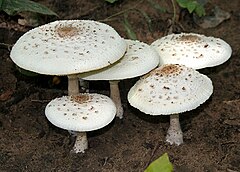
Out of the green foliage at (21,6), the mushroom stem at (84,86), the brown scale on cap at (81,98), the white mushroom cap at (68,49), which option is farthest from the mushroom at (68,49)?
the mushroom stem at (84,86)

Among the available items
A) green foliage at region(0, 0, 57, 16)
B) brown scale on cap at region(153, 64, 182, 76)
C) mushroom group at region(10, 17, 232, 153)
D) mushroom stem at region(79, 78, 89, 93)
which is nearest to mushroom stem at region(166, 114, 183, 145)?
mushroom group at region(10, 17, 232, 153)

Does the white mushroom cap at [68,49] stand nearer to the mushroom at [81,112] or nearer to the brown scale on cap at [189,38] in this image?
the mushroom at [81,112]

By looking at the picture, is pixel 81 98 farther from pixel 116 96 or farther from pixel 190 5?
pixel 190 5

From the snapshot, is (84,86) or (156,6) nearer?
(84,86)

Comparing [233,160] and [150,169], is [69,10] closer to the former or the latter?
[233,160]

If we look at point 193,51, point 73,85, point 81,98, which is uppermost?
point 193,51

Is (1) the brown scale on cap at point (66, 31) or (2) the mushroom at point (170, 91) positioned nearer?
(2) the mushroom at point (170, 91)

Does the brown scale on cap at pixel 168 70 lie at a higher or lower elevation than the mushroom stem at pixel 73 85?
higher

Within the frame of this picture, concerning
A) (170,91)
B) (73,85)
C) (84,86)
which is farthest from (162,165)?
(84,86)
